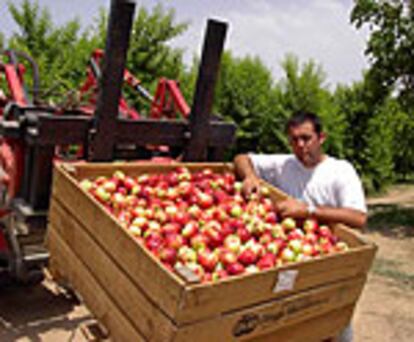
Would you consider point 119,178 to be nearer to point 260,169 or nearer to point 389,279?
point 260,169

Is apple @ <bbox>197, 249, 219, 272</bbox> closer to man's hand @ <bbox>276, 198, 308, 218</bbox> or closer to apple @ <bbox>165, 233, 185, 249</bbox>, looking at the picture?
apple @ <bbox>165, 233, 185, 249</bbox>

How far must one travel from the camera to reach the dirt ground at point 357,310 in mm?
4375

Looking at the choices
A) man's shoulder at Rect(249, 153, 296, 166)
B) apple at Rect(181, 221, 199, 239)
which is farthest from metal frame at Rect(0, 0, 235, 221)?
apple at Rect(181, 221, 199, 239)

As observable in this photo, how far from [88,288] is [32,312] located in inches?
94.8

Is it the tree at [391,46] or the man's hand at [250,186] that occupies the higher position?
the tree at [391,46]

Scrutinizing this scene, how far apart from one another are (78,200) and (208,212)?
0.72 m

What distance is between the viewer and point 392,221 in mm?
12586

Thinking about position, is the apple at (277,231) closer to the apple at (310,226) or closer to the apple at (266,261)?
the apple at (310,226)

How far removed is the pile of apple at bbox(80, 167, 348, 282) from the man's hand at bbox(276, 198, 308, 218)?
0.14 feet

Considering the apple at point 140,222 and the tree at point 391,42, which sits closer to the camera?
the apple at point 140,222

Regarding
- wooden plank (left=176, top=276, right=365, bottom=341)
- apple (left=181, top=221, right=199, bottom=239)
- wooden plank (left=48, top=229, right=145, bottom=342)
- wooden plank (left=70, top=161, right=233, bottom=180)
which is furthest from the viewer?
wooden plank (left=70, top=161, right=233, bottom=180)

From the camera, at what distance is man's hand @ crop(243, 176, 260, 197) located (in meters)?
3.08

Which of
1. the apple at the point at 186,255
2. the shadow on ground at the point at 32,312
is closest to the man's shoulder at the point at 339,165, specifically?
the apple at the point at 186,255

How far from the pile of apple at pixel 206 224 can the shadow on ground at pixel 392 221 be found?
9028 millimetres
